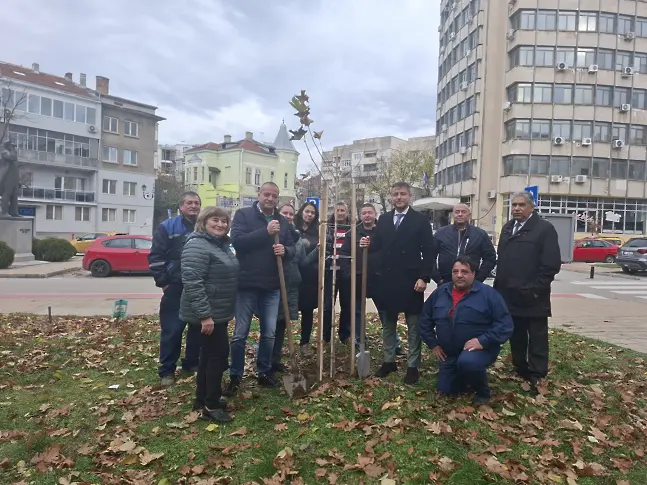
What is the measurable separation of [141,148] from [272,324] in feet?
165

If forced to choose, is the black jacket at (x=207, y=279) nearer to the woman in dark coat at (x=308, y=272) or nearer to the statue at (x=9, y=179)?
the woman in dark coat at (x=308, y=272)

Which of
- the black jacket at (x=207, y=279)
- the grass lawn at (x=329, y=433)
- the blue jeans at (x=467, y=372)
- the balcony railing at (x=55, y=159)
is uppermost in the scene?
the balcony railing at (x=55, y=159)

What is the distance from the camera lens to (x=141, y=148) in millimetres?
51156

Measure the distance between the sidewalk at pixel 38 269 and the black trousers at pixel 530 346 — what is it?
16736 mm

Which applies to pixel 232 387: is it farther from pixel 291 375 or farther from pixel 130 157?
pixel 130 157

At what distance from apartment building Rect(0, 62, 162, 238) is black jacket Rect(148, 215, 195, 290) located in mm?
42709

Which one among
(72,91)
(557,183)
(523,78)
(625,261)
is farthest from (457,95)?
(72,91)

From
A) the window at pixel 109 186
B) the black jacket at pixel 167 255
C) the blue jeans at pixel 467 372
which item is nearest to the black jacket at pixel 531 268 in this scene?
the blue jeans at pixel 467 372

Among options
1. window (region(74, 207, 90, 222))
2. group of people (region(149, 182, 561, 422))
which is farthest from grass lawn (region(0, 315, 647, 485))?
window (region(74, 207, 90, 222))

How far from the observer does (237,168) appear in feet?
216

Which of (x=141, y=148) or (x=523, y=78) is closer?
(x=523, y=78)

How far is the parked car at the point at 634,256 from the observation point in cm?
2169

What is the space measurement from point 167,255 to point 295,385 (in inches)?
76.2

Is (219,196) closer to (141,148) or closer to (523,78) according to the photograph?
(141,148)
